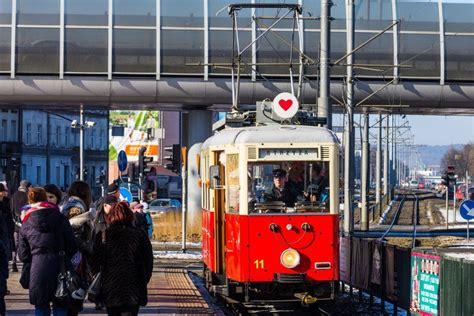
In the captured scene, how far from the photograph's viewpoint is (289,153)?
1680 cm

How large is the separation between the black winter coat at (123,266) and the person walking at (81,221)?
1.69m

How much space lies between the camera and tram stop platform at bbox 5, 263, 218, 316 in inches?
634

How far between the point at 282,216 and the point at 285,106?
8.74ft

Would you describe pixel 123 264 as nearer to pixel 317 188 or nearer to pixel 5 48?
pixel 317 188

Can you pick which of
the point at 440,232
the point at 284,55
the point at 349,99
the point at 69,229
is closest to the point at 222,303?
the point at 69,229

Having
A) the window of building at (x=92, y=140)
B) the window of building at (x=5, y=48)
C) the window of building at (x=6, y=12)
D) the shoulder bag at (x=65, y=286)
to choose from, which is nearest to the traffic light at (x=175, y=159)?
the window of building at (x=5, y=48)

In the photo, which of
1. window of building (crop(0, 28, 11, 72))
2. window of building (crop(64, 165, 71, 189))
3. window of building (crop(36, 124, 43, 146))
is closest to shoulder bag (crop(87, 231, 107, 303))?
window of building (crop(0, 28, 11, 72))

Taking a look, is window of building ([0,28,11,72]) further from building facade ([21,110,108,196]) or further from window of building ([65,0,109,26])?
building facade ([21,110,108,196])

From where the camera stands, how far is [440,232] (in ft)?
142

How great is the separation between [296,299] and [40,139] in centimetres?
6125

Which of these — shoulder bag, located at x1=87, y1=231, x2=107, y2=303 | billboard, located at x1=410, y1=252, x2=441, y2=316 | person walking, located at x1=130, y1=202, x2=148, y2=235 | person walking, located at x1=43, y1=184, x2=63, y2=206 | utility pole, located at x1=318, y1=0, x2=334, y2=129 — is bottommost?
Result: billboard, located at x1=410, y1=252, x2=441, y2=316

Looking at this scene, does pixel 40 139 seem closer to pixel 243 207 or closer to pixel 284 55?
pixel 284 55

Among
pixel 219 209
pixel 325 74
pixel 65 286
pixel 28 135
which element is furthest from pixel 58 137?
pixel 65 286

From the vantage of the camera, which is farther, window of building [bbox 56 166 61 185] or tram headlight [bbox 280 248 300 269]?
window of building [bbox 56 166 61 185]
